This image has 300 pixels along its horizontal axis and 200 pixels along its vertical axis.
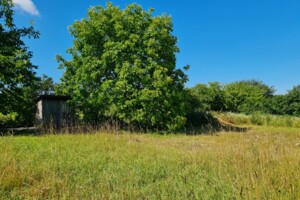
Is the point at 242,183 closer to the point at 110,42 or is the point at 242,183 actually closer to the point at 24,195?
the point at 24,195

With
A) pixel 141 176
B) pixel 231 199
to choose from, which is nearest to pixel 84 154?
pixel 141 176

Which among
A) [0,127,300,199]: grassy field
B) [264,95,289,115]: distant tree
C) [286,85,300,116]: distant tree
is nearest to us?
[0,127,300,199]: grassy field

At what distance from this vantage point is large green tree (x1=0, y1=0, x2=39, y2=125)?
12.3m

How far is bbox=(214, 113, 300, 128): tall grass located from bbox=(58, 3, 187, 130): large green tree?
8.51 meters

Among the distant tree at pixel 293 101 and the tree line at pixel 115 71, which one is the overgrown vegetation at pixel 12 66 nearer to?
the tree line at pixel 115 71

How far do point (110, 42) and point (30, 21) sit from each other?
4.41 meters

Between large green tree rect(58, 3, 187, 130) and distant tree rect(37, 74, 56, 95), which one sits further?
distant tree rect(37, 74, 56, 95)

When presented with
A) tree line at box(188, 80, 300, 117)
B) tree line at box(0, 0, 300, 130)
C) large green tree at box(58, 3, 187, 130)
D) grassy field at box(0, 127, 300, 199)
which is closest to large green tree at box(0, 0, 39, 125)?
tree line at box(0, 0, 300, 130)

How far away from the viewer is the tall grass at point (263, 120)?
19986 millimetres

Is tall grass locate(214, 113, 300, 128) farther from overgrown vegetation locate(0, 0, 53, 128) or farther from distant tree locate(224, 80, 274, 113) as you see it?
overgrown vegetation locate(0, 0, 53, 128)

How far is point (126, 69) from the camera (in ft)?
47.9

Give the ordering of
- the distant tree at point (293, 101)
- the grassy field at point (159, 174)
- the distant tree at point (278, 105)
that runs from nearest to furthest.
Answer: the grassy field at point (159, 174), the distant tree at point (293, 101), the distant tree at point (278, 105)

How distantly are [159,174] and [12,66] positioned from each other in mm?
10351

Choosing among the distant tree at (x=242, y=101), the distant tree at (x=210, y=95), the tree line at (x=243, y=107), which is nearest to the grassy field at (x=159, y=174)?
the tree line at (x=243, y=107)
